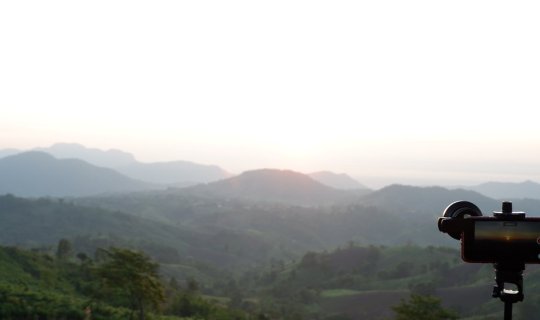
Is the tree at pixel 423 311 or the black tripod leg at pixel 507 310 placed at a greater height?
the black tripod leg at pixel 507 310

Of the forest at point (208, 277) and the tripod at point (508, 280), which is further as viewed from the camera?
the forest at point (208, 277)

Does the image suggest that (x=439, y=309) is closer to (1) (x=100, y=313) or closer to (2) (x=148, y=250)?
(1) (x=100, y=313)

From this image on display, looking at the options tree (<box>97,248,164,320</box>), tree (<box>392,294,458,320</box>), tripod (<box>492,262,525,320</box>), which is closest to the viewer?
tripod (<box>492,262,525,320</box>)

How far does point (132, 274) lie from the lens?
28.5 meters

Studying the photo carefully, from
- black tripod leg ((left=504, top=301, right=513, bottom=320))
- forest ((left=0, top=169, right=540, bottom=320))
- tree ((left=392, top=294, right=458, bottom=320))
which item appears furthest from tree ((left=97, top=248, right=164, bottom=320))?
black tripod leg ((left=504, top=301, right=513, bottom=320))

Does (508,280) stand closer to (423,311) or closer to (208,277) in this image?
(423,311)

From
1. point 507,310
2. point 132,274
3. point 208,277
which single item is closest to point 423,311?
point 132,274

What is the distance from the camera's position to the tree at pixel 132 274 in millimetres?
28469

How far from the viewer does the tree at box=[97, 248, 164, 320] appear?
28.5m

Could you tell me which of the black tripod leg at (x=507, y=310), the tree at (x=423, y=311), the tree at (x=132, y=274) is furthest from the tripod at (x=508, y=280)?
the tree at (x=423, y=311)

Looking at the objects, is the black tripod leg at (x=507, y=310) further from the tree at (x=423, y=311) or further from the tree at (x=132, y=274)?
the tree at (x=423, y=311)

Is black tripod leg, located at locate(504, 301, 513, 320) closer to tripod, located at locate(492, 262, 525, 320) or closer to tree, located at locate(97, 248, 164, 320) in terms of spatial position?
tripod, located at locate(492, 262, 525, 320)

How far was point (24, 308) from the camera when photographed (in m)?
27.1

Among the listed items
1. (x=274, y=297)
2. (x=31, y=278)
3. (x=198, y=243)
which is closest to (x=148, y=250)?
(x=198, y=243)
